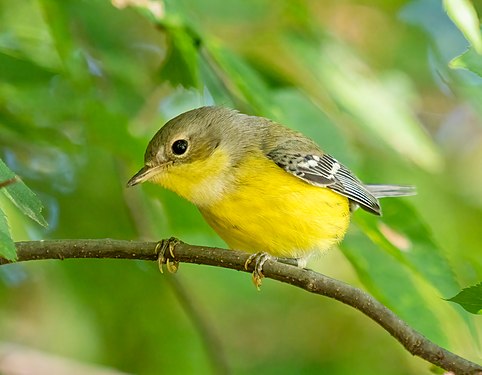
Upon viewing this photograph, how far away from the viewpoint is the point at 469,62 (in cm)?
275

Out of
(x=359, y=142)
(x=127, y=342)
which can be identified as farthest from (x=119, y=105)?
(x=359, y=142)

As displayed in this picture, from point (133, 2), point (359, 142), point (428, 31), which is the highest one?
point (428, 31)

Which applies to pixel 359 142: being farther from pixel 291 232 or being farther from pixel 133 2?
pixel 133 2

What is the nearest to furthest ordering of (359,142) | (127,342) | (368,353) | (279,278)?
(279,278) < (127,342) < (368,353) < (359,142)

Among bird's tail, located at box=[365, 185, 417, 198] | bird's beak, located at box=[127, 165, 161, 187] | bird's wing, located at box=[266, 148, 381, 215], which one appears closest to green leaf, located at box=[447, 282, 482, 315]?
bird's wing, located at box=[266, 148, 381, 215]

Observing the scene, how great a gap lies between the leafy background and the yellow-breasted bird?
0.63 ft

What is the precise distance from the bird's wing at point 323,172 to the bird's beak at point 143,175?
0.76m

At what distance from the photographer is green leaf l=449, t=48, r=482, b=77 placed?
2.72 m

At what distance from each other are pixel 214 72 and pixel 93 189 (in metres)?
1.63

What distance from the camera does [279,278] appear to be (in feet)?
10.6

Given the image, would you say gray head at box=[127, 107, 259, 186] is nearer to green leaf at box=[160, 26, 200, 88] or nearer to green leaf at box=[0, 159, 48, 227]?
green leaf at box=[160, 26, 200, 88]

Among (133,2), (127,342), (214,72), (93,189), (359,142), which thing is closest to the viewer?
(133,2)

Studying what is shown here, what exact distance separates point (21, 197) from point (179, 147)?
228 cm

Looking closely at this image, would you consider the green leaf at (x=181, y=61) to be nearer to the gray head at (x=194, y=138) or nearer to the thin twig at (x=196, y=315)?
the gray head at (x=194, y=138)
